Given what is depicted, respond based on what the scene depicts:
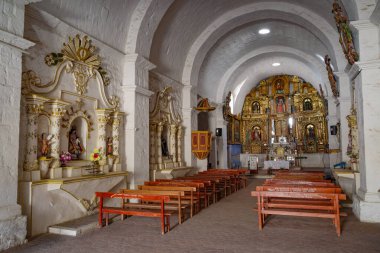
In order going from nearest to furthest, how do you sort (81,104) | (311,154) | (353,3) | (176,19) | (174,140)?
1. (353,3)
2. (81,104)
3. (176,19)
4. (174,140)
5. (311,154)

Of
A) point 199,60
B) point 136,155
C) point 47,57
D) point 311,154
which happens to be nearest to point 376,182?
point 136,155

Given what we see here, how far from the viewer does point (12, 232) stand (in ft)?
15.3

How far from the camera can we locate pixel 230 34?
13.6 m

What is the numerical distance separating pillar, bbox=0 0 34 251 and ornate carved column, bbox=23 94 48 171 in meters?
0.41

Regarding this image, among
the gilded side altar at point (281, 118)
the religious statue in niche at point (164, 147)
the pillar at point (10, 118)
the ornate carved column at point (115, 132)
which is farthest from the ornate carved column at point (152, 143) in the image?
the gilded side altar at point (281, 118)

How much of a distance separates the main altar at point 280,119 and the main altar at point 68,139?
12874 millimetres

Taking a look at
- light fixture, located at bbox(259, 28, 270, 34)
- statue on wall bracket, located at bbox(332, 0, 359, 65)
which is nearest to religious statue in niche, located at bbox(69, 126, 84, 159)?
statue on wall bracket, located at bbox(332, 0, 359, 65)

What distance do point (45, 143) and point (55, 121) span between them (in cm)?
48

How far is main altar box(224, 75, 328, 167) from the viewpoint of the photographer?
2008 centimetres

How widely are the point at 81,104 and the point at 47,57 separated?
4.14 ft

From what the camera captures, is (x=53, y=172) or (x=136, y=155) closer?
(x=53, y=172)

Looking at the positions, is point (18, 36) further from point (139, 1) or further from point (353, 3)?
point (353, 3)

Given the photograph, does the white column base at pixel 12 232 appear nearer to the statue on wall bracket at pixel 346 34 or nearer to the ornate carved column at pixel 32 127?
the ornate carved column at pixel 32 127

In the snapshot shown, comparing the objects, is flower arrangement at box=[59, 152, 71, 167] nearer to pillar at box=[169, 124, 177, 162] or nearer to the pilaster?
pillar at box=[169, 124, 177, 162]
